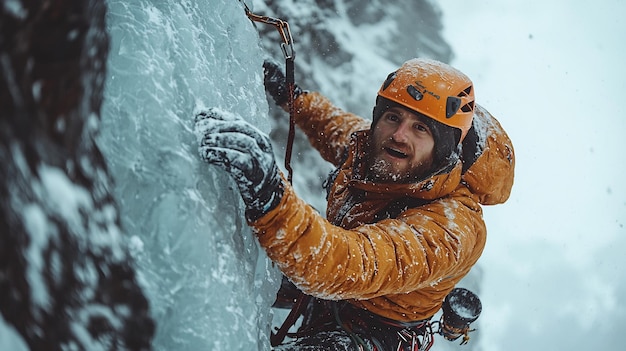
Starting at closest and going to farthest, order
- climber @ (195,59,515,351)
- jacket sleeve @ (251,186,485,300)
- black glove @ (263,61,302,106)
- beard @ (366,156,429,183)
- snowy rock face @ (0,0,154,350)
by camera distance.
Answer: snowy rock face @ (0,0,154,350)
jacket sleeve @ (251,186,485,300)
climber @ (195,59,515,351)
beard @ (366,156,429,183)
black glove @ (263,61,302,106)

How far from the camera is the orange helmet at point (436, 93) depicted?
235 centimetres

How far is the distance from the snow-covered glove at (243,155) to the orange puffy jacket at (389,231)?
69mm

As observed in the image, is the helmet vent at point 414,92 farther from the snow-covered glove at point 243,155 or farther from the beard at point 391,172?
the snow-covered glove at point 243,155

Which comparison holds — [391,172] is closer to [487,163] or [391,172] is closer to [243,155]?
[487,163]

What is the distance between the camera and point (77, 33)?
0.86 m

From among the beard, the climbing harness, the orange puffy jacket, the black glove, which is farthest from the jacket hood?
the black glove

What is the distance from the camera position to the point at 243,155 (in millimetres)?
1343

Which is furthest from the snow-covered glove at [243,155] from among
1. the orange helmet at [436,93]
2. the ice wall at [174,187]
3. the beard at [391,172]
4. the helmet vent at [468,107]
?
the helmet vent at [468,107]

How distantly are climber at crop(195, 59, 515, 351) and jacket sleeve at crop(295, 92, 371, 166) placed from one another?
286 mm

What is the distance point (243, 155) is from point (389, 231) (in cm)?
76

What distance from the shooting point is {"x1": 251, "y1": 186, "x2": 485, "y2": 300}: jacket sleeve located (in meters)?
1.53

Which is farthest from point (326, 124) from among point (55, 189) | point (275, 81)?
point (55, 189)

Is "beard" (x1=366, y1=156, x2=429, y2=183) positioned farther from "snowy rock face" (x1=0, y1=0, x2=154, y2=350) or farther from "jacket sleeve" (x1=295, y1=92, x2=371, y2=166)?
"snowy rock face" (x1=0, y1=0, x2=154, y2=350)

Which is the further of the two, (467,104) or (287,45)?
(467,104)
